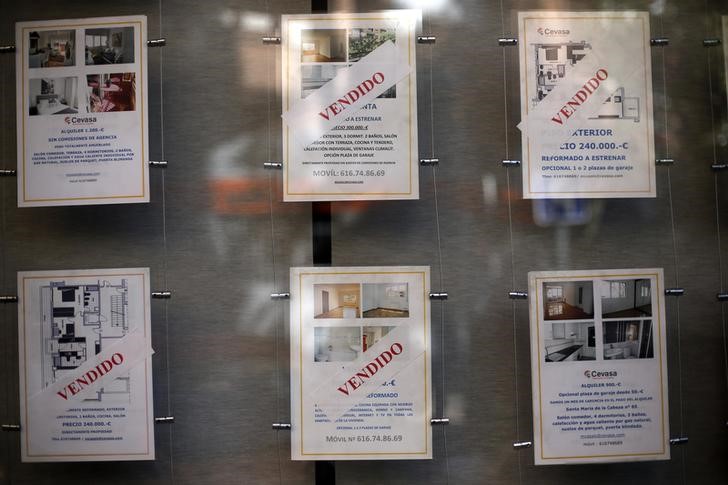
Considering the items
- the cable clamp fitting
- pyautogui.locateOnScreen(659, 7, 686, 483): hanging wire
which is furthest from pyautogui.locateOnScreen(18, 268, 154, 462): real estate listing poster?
pyautogui.locateOnScreen(659, 7, 686, 483): hanging wire

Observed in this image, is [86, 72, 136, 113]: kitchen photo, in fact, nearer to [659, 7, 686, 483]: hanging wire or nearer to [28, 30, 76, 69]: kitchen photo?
[28, 30, 76, 69]: kitchen photo

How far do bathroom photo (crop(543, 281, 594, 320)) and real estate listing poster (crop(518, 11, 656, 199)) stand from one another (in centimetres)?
23

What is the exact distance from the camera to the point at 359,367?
167 cm

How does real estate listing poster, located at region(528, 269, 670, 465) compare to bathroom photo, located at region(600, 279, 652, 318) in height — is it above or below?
below

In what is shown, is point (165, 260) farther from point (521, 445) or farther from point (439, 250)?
point (521, 445)

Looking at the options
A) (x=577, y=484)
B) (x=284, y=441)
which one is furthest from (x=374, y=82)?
(x=577, y=484)

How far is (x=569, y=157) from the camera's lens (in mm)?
1699

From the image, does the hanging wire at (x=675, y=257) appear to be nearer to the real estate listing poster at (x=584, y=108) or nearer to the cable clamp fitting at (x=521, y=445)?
the real estate listing poster at (x=584, y=108)

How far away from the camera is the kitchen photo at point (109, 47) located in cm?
170

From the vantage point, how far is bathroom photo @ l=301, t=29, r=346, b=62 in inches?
66.7

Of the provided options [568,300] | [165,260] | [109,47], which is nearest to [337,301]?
[165,260]

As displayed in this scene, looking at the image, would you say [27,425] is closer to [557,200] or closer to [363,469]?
[363,469]

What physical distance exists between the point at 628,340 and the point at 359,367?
27.1 inches

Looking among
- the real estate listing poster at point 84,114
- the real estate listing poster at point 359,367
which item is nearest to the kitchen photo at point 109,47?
the real estate listing poster at point 84,114
